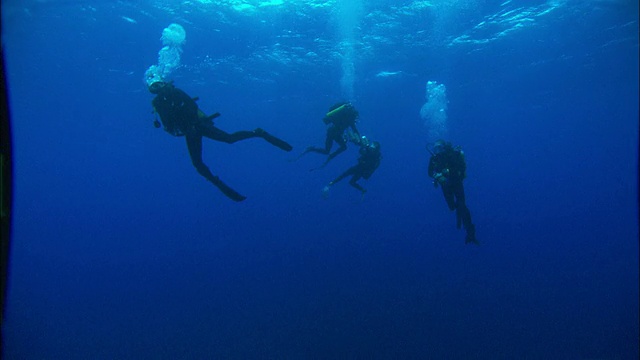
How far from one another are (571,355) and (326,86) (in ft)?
81.3

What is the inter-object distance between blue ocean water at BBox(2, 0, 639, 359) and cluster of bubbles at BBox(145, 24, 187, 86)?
563 millimetres

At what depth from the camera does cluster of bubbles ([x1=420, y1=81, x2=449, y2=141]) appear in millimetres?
34747

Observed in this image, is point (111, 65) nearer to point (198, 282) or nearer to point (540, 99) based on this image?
point (198, 282)

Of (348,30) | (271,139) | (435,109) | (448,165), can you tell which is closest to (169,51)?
(348,30)

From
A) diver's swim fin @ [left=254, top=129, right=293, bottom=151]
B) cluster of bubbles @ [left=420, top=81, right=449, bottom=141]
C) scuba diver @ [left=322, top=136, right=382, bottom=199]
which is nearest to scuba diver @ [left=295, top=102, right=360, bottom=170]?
scuba diver @ [left=322, top=136, right=382, bottom=199]

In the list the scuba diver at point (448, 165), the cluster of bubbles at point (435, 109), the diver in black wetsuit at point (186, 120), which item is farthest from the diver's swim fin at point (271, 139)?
the cluster of bubbles at point (435, 109)

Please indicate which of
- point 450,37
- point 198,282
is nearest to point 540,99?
point 450,37

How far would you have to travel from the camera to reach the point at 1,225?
5.44ft

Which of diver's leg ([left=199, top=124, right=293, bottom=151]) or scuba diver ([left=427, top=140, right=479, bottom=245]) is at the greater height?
scuba diver ([left=427, top=140, right=479, bottom=245])

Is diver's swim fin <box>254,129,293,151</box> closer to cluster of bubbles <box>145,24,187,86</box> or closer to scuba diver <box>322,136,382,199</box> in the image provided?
scuba diver <box>322,136,382,199</box>

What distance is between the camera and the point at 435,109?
4747cm

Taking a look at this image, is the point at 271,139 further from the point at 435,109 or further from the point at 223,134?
the point at 435,109

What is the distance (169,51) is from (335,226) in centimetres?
2164

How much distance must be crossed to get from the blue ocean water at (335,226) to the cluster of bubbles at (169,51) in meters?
0.56
